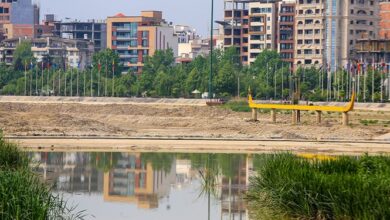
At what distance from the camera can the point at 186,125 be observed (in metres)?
104

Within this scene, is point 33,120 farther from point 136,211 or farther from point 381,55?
point 381,55

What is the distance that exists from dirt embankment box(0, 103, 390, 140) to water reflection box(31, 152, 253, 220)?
62.0ft

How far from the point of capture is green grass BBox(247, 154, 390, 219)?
34438mm

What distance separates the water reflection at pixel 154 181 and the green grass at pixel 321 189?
1255mm

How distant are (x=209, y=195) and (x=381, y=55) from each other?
6021 inches

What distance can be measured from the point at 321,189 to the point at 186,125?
221 ft

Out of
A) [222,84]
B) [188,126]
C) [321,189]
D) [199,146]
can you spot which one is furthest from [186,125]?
[222,84]

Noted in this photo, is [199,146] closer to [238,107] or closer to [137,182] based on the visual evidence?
[137,182]

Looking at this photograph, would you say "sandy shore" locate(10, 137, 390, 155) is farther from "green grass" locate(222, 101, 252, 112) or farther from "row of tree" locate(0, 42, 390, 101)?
"row of tree" locate(0, 42, 390, 101)

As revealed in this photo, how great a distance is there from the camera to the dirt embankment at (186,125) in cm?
8594

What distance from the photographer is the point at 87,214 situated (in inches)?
1578

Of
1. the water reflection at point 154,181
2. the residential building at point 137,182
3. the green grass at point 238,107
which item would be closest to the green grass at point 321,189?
the water reflection at point 154,181

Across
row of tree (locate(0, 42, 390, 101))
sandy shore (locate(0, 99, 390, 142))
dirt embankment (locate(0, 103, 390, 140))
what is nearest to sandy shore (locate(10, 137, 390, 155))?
sandy shore (locate(0, 99, 390, 142))

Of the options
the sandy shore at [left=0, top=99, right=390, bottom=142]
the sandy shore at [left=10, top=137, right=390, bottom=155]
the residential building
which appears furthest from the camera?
the sandy shore at [left=0, top=99, right=390, bottom=142]
